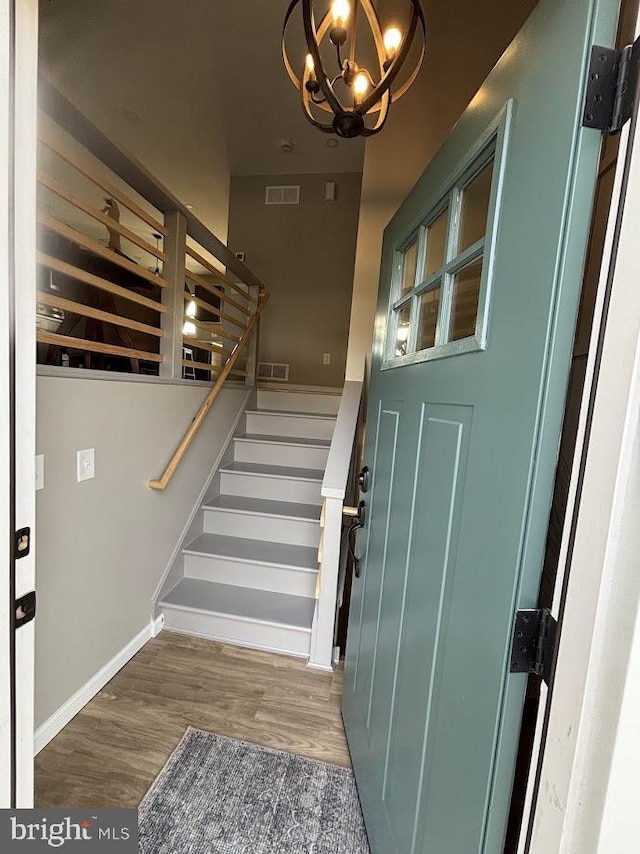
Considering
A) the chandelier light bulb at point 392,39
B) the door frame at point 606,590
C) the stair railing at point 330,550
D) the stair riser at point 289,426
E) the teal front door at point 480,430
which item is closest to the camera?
the door frame at point 606,590

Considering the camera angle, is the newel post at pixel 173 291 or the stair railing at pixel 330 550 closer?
the stair railing at pixel 330 550

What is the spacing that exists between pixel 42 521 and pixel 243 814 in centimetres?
121

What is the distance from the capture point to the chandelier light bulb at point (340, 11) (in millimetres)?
1354

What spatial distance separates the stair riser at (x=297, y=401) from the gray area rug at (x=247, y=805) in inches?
111

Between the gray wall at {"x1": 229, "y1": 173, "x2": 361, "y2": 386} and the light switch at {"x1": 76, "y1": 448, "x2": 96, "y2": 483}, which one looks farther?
the gray wall at {"x1": 229, "y1": 173, "x2": 361, "y2": 386}

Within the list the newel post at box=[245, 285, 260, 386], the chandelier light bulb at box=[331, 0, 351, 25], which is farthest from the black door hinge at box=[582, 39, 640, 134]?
the newel post at box=[245, 285, 260, 386]

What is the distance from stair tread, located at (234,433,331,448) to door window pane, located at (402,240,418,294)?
174 cm

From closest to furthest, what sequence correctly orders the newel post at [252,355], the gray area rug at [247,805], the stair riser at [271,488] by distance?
the gray area rug at [247,805]
the stair riser at [271,488]
the newel post at [252,355]

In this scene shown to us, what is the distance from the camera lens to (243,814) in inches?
49.3

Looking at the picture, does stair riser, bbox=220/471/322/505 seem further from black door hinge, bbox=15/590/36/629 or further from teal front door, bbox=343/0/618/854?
black door hinge, bbox=15/590/36/629

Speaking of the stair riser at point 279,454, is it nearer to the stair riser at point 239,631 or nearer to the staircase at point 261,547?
the staircase at point 261,547

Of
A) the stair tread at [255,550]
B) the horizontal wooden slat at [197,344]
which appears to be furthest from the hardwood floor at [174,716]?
the horizontal wooden slat at [197,344]

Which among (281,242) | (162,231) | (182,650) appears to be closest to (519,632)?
(182,650)

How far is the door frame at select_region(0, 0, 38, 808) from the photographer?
0.58 m
